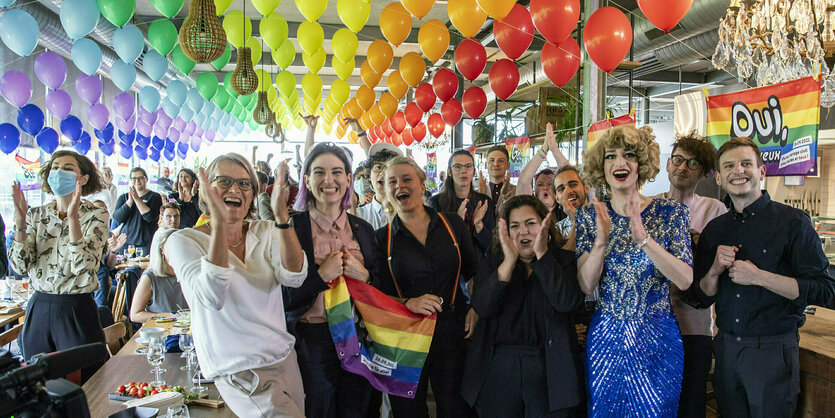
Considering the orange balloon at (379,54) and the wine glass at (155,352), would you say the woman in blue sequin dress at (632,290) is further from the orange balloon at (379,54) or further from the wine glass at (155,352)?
the orange balloon at (379,54)

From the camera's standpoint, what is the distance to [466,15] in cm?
539

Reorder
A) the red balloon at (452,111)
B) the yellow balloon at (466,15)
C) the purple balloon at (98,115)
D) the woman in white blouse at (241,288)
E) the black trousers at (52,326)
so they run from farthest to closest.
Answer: the red balloon at (452,111) → the purple balloon at (98,115) → the yellow balloon at (466,15) → the black trousers at (52,326) → the woman in white blouse at (241,288)

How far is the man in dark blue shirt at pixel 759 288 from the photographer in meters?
2.05

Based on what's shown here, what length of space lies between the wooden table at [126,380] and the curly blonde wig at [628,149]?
177cm

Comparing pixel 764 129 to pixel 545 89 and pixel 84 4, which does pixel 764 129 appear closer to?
pixel 545 89

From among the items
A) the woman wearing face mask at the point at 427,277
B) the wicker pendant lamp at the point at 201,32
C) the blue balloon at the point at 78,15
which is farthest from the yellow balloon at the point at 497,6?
the blue balloon at the point at 78,15

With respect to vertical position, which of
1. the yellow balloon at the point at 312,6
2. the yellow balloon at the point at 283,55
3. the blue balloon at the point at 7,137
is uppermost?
the yellow balloon at the point at 283,55

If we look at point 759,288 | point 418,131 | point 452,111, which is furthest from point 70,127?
point 759,288

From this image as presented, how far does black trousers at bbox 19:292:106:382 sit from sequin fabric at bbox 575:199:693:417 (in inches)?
116

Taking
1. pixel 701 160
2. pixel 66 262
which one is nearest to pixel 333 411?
pixel 66 262

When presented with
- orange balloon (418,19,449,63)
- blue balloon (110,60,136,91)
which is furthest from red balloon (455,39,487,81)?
blue balloon (110,60,136,91)

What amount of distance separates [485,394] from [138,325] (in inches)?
152

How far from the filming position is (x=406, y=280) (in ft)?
8.23

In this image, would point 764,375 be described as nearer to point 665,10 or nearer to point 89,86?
point 665,10
